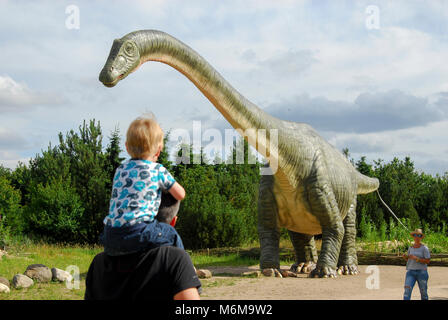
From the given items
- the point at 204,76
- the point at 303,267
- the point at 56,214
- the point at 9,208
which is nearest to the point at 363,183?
the point at 303,267

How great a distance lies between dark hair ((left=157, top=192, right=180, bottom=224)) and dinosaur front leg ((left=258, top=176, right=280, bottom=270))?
18.0 feet

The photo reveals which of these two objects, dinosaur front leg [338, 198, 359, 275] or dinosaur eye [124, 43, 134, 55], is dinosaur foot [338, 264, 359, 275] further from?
dinosaur eye [124, 43, 134, 55]

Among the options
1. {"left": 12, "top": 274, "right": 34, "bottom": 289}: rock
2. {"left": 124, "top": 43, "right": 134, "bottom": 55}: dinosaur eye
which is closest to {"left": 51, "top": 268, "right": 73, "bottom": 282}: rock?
{"left": 12, "top": 274, "right": 34, "bottom": 289}: rock

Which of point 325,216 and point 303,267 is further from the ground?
point 325,216

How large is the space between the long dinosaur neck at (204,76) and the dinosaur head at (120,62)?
0.14m

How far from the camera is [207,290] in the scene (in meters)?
6.47

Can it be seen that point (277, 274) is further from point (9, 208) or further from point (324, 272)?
point (9, 208)

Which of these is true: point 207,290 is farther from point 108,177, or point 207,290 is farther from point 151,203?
point 108,177

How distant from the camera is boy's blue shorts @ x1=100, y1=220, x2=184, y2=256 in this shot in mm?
2186

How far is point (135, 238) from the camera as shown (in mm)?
2182

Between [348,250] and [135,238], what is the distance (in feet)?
23.6

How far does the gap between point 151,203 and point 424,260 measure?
443 centimetres

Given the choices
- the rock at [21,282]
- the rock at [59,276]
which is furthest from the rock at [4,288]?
the rock at [59,276]
